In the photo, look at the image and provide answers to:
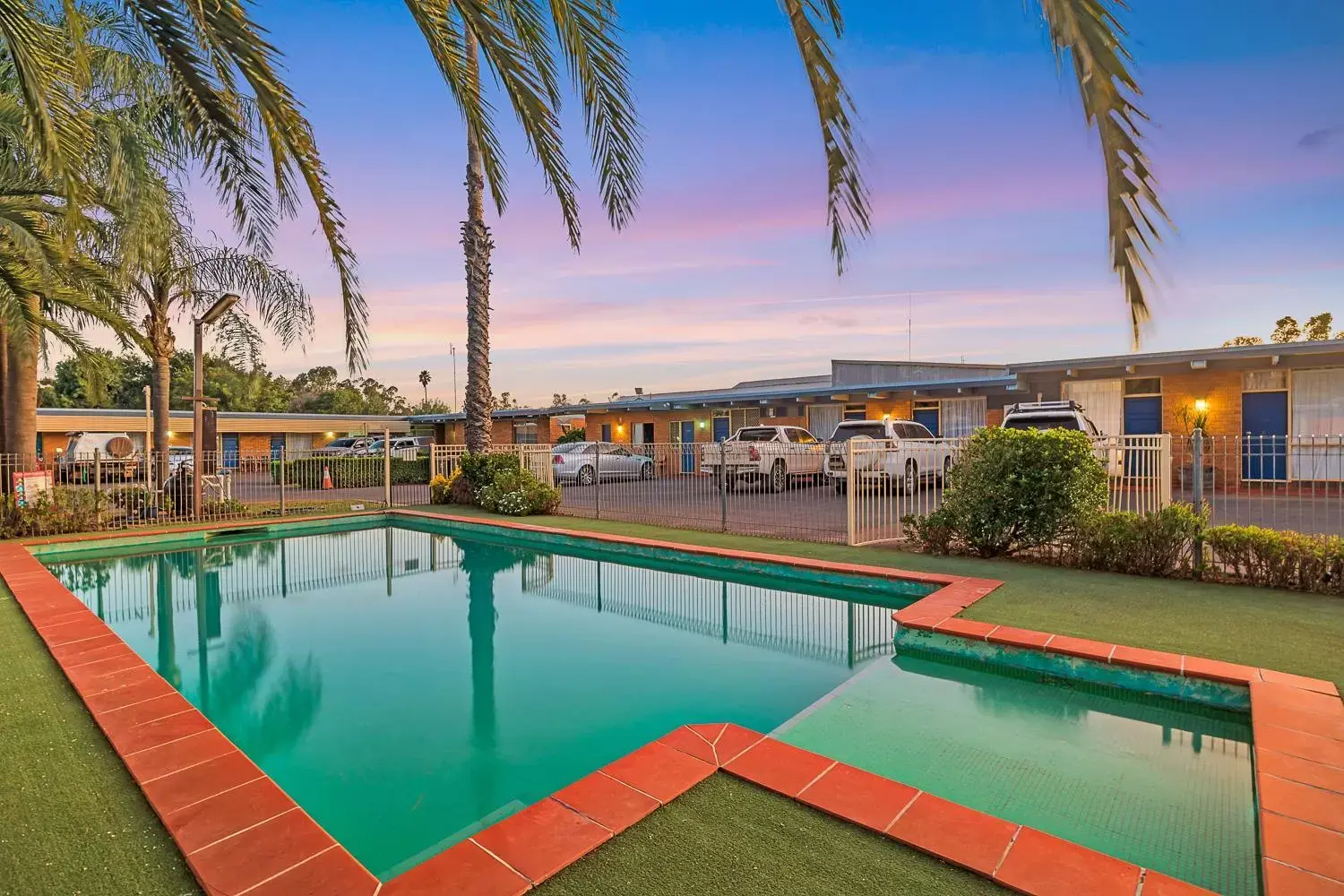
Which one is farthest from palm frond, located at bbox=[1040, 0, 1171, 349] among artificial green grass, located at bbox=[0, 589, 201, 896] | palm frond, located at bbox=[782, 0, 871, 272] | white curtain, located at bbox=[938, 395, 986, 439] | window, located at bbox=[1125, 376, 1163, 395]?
white curtain, located at bbox=[938, 395, 986, 439]

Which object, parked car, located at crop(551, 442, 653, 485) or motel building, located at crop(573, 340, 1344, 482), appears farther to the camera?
parked car, located at crop(551, 442, 653, 485)

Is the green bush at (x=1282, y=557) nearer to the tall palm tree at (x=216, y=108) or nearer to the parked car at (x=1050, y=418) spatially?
the parked car at (x=1050, y=418)

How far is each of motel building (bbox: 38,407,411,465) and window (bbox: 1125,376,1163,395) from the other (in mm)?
22613

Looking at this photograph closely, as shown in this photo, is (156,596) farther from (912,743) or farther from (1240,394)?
(1240,394)

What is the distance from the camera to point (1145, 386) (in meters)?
16.1

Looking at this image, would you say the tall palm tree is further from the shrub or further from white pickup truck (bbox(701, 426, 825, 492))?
the shrub

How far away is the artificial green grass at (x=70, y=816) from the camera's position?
7.29 feet

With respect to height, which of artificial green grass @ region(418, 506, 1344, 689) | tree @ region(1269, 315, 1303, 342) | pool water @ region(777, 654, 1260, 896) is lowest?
pool water @ region(777, 654, 1260, 896)

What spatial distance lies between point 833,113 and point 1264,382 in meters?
17.8

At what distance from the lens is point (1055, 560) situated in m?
7.54

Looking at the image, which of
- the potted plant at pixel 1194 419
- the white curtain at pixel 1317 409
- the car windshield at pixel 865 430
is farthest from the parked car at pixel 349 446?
the white curtain at pixel 1317 409

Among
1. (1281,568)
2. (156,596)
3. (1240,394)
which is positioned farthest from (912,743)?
(1240,394)

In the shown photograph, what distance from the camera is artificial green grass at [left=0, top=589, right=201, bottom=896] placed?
7.29 feet

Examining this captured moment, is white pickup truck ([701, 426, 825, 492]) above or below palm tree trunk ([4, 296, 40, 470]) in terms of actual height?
below
